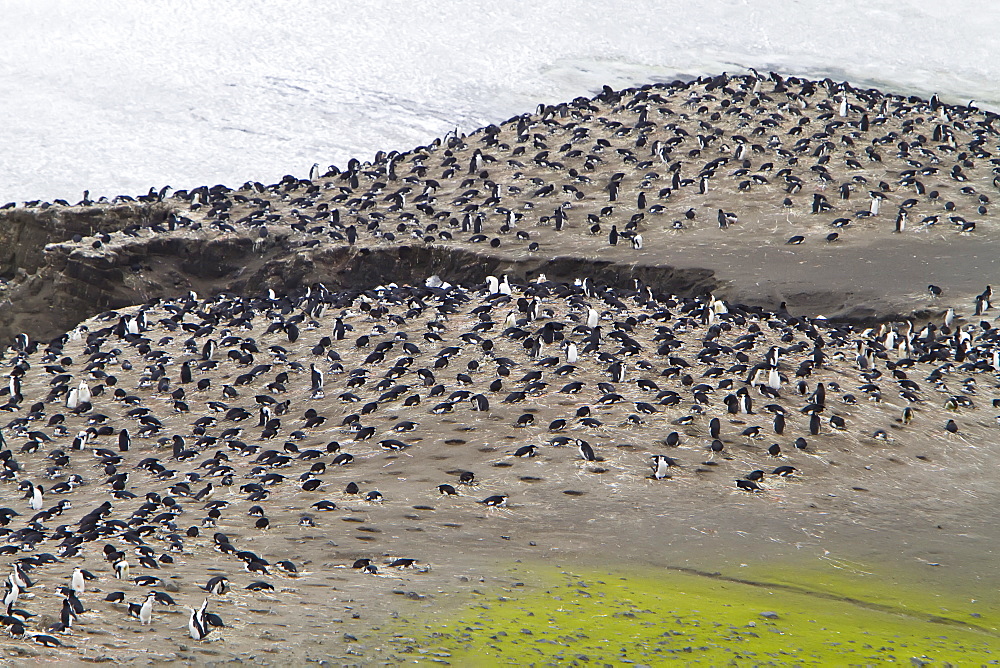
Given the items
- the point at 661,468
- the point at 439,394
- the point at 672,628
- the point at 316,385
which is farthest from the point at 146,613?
the point at 316,385

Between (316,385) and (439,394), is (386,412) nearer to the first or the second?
(439,394)

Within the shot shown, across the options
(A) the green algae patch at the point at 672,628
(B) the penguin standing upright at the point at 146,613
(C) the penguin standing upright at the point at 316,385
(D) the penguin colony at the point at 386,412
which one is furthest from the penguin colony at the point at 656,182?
(B) the penguin standing upright at the point at 146,613

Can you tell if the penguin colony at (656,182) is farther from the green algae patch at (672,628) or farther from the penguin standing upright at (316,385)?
the green algae patch at (672,628)

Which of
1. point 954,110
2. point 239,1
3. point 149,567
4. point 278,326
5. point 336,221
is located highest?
point 239,1

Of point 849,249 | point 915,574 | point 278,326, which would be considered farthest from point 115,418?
point 849,249

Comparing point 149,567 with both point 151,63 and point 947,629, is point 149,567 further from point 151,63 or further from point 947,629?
point 151,63

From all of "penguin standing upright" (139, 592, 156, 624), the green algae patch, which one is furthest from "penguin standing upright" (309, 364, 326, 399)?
"penguin standing upright" (139, 592, 156, 624)

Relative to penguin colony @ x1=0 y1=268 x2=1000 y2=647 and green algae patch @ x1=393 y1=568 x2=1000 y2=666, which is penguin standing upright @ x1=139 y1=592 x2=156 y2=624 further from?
green algae patch @ x1=393 y1=568 x2=1000 y2=666
